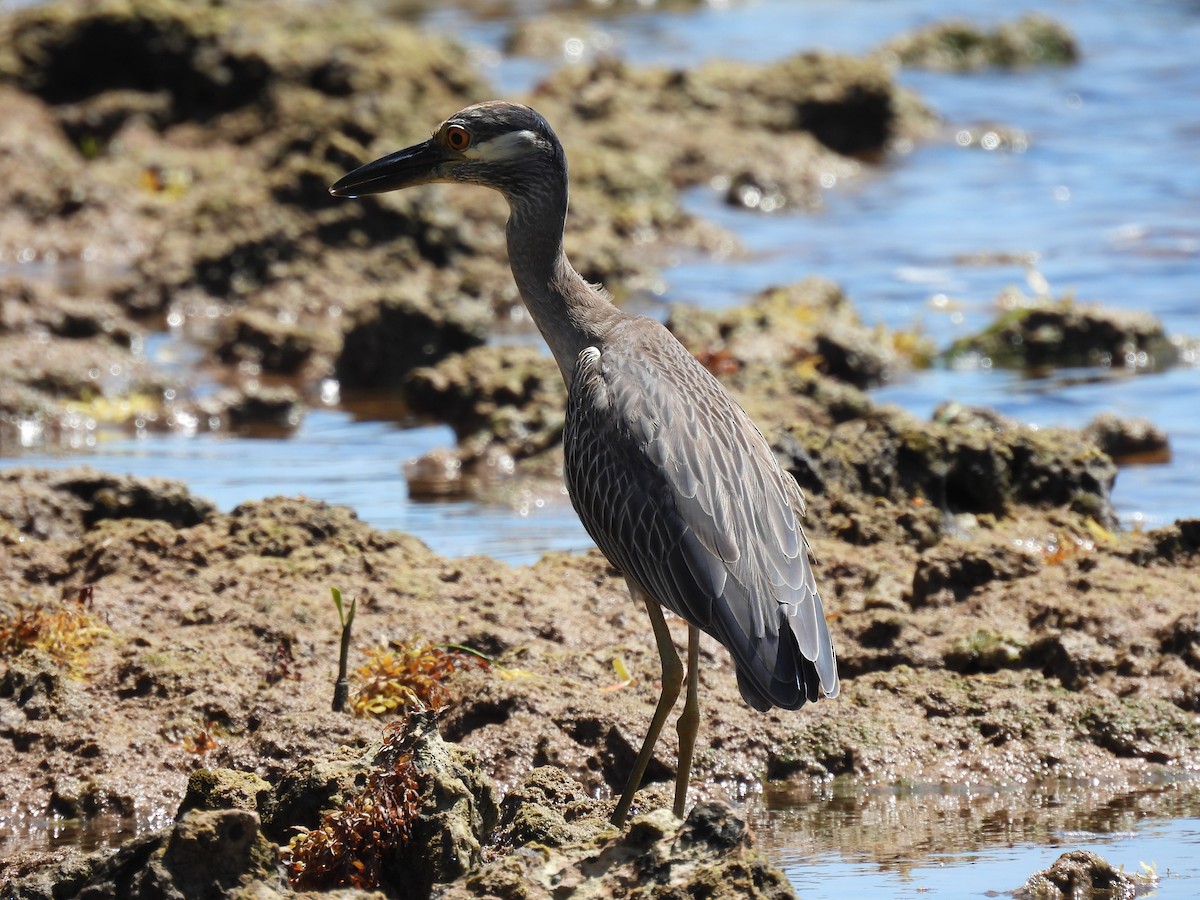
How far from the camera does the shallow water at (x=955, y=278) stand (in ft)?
16.6

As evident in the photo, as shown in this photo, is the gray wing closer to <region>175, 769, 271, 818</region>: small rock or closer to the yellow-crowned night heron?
the yellow-crowned night heron

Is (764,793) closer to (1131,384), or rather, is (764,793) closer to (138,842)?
(138,842)

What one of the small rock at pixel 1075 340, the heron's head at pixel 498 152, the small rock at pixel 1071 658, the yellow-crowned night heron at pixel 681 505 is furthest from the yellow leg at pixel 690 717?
the small rock at pixel 1075 340

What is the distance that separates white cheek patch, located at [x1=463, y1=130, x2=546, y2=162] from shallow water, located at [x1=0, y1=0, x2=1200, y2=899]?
2124mm

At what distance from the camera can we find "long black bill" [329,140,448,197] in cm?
620

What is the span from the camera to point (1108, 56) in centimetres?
2328

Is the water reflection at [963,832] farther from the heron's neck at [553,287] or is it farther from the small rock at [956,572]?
the heron's neck at [553,287]

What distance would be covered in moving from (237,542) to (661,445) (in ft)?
7.27

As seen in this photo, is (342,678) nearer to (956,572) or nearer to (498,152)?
(498,152)

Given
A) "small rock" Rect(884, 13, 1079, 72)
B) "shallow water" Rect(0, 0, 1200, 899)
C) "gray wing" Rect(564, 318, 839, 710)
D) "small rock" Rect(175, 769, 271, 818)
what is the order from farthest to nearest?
"small rock" Rect(884, 13, 1079, 72), "shallow water" Rect(0, 0, 1200, 899), "gray wing" Rect(564, 318, 839, 710), "small rock" Rect(175, 769, 271, 818)

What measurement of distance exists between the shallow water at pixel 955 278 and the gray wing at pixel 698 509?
65 cm

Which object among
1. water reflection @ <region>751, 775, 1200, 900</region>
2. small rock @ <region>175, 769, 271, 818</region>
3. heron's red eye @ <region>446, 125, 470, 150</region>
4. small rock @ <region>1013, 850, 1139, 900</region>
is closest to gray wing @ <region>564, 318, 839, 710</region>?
water reflection @ <region>751, 775, 1200, 900</region>

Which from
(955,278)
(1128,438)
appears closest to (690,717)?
(1128,438)

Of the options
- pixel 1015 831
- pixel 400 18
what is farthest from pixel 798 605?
pixel 400 18
